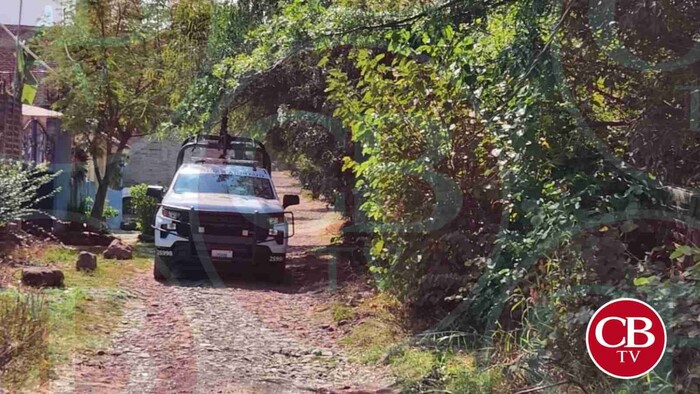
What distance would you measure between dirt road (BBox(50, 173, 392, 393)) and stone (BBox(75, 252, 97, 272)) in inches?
37.1

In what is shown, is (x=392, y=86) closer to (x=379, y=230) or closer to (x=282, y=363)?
(x=379, y=230)

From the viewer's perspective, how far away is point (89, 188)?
2444 cm

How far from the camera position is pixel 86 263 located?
11.6 m

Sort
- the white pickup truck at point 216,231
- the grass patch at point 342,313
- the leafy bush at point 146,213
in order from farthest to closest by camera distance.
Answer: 1. the leafy bush at point 146,213
2. the white pickup truck at point 216,231
3. the grass patch at point 342,313

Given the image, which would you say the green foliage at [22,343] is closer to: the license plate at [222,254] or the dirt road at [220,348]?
the dirt road at [220,348]

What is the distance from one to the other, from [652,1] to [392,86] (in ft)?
11.9

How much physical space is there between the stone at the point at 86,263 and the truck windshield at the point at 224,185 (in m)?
1.64

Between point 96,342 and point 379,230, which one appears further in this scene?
point 379,230

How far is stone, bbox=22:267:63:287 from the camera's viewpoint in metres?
9.48

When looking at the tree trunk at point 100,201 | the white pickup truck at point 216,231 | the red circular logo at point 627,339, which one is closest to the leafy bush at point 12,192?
the white pickup truck at point 216,231

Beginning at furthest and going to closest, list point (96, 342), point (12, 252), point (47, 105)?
point (47, 105), point (12, 252), point (96, 342)

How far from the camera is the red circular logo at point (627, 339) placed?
164 inches

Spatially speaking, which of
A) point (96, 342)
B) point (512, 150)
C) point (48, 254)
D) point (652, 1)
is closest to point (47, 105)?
point (48, 254)

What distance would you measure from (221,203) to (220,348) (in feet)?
14.2
